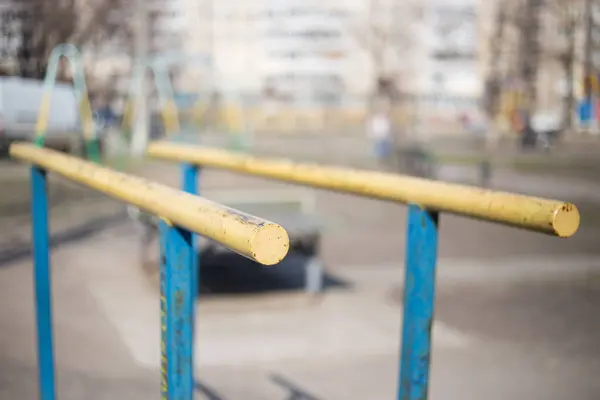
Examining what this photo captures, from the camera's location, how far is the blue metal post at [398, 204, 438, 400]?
5.92 feet

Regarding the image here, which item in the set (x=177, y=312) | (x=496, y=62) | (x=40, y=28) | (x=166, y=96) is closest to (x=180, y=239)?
(x=177, y=312)

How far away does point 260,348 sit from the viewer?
14.2 feet

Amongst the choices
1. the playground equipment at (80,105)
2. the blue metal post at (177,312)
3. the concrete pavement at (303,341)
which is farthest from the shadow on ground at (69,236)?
the blue metal post at (177,312)

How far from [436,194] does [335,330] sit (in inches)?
118

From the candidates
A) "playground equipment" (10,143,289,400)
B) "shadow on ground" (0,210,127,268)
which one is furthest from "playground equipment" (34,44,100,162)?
"playground equipment" (10,143,289,400)

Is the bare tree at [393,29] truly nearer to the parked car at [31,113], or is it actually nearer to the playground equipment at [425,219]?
the parked car at [31,113]

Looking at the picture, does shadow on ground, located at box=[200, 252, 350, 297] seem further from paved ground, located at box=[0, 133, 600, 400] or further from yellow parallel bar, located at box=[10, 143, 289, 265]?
yellow parallel bar, located at box=[10, 143, 289, 265]

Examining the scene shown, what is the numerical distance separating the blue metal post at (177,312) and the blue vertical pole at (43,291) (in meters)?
1.38

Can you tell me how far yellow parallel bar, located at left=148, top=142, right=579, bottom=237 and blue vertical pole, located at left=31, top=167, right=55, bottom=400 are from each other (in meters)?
0.80

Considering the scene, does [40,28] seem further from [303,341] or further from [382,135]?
[303,341]

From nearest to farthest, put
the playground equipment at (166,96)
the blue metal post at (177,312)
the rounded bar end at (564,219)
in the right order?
1. the rounded bar end at (564,219)
2. the blue metal post at (177,312)
3. the playground equipment at (166,96)

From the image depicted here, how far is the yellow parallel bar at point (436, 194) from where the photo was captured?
1.53m

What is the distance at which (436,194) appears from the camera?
1.80 meters

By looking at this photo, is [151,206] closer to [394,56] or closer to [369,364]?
[369,364]
